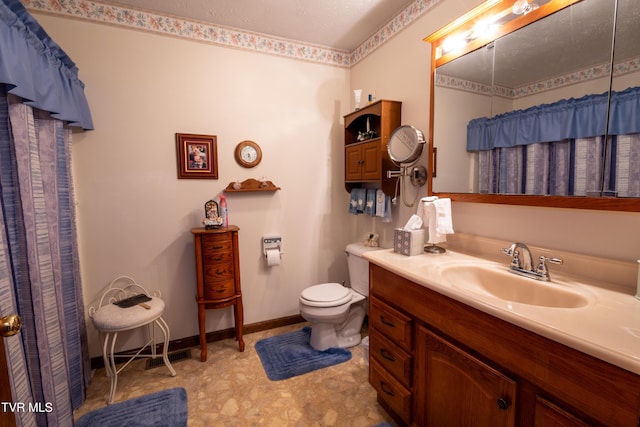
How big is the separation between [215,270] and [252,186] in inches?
28.7

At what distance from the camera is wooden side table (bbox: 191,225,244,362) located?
208 cm

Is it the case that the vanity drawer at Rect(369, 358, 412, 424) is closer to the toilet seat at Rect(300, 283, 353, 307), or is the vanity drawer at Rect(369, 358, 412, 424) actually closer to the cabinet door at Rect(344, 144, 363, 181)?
the toilet seat at Rect(300, 283, 353, 307)

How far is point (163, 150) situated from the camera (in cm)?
215

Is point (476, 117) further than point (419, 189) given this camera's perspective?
No

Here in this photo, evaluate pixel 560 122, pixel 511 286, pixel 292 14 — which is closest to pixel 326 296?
pixel 511 286

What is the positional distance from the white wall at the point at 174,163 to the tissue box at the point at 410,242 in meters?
1.17

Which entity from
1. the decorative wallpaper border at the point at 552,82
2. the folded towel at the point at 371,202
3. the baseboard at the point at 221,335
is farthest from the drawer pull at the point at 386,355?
the decorative wallpaper border at the point at 552,82

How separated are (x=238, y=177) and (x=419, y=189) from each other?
56.6 inches

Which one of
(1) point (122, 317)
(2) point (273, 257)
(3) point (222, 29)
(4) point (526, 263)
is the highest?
(3) point (222, 29)

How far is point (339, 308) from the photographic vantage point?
6.95 ft

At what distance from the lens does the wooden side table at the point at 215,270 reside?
208 cm

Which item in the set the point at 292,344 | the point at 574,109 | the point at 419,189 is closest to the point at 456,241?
the point at 419,189

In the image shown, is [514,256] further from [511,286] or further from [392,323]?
[392,323]

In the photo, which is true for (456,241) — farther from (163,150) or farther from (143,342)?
(143,342)
